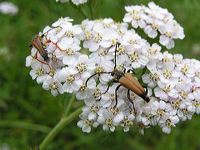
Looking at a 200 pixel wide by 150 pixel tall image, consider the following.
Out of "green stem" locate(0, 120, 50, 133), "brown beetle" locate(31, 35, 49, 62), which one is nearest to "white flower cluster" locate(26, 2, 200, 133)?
"brown beetle" locate(31, 35, 49, 62)

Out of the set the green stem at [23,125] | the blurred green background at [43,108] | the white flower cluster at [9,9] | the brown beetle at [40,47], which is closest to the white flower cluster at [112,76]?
the brown beetle at [40,47]

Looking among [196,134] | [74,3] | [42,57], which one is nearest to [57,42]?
[42,57]

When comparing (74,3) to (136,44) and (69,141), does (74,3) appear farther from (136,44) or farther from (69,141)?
(69,141)

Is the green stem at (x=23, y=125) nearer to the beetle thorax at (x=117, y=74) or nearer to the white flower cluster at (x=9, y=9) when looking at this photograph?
the white flower cluster at (x=9, y=9)

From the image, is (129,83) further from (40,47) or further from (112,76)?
(40,47)

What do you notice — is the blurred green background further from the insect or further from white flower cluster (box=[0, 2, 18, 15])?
the insect
